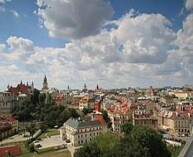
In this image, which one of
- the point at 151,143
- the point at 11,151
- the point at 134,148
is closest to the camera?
the point at 134,148

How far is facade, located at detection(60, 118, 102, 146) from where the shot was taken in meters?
33.0

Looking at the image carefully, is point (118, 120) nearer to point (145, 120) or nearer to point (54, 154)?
point (145, 120)

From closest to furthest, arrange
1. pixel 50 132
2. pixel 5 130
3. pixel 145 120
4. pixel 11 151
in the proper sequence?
pixel 11 151
pixel 5 130
pixel 145 120
pixel 50 132

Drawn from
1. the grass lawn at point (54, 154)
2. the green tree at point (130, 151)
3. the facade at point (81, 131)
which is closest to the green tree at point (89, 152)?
the green tree at point (130, 151)

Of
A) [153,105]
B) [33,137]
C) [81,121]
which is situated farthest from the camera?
[153,105]

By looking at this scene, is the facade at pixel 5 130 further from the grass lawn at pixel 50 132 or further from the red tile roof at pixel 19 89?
the red tile roof at pixel 19 89

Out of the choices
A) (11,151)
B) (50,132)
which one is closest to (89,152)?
(11,151)

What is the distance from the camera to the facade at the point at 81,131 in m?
33.0

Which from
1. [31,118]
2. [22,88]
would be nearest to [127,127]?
[31,118]

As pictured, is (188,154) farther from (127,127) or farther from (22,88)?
(22,88)

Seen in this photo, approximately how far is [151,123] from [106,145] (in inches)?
664

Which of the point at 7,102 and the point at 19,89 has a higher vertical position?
the point at 19,89

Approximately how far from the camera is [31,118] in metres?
48.2

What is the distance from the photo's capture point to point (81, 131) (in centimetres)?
3347
